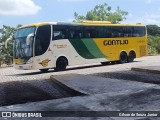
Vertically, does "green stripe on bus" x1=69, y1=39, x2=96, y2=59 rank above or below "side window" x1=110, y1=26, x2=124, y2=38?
below

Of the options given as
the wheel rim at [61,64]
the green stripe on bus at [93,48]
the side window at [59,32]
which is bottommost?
the wheel rim at [61,64]

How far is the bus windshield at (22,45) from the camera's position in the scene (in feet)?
61.7

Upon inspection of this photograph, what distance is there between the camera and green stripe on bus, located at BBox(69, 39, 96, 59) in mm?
20594

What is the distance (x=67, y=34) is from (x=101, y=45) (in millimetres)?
3120

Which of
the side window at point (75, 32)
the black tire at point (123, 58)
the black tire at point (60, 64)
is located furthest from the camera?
the black tire at point (123, 58)

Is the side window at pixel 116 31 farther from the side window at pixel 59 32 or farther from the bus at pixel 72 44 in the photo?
the side window at pixel 59 32

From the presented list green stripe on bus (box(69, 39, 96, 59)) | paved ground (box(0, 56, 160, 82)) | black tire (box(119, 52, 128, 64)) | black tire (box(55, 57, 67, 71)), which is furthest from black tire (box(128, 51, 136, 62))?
black tire (box(55, 57, 67, 71))

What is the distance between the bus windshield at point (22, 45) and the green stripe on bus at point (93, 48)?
3.84m

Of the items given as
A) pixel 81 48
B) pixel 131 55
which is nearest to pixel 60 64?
pixel 81 48

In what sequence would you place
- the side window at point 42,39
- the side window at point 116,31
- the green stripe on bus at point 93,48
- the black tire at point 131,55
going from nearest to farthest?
1. the side window at point 42,39
2. the green stripe on bus at point 93,48
3. the side window at point 116,31
4. the black tire at point 131,55

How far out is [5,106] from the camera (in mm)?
8664

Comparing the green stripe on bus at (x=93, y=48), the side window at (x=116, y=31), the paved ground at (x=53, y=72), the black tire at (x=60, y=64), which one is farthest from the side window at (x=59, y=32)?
the side window at (x=116, y=31)

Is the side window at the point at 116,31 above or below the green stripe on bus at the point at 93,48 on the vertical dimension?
above

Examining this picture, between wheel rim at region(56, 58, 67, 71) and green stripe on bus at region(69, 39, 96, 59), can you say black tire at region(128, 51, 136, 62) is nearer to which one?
green stripe on bus at region(69, 39, 96, 59)
